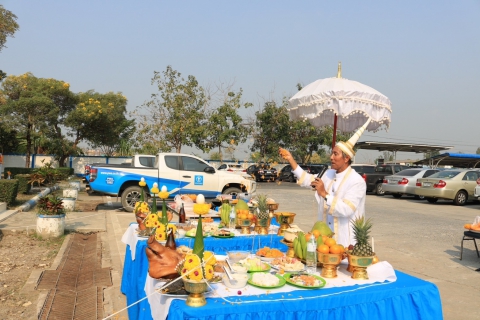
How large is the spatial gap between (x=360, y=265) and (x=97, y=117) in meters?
27.7

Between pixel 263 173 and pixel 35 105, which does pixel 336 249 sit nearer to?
pixel 35 105

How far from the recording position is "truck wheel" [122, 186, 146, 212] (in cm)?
1312

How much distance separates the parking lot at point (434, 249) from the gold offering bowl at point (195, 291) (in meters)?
3.68

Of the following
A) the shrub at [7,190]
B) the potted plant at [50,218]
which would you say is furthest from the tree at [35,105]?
the potted plant at [50,218]

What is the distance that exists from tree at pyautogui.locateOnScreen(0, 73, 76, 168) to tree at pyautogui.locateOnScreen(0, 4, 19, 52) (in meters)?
7.90

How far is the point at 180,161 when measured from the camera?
44.6 ft

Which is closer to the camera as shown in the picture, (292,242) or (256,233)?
(292,242)

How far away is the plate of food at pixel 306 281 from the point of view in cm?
286

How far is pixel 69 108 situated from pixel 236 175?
65.5ft

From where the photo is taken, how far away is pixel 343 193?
3.82 m

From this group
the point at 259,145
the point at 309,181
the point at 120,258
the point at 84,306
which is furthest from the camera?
the point at 259,145

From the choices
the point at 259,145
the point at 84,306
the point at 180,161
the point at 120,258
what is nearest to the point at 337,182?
the point at 84,306

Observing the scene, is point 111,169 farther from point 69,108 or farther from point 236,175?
point 69,108

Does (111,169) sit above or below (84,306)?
above
